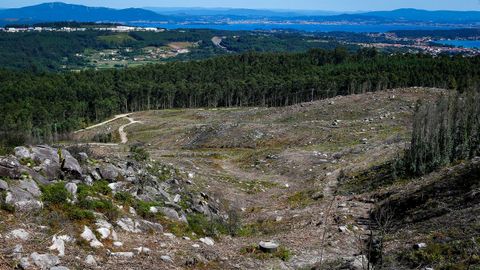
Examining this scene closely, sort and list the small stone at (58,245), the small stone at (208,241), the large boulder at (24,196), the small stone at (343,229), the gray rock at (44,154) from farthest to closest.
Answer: the small stone at (343,229)
the gray rock at (44,154)
the small stone at (208,241)
the large boulder at (24,196)
the small stone at (58,245)

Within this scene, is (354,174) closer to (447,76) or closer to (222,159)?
(222,159)

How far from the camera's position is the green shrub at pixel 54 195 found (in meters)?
15.0

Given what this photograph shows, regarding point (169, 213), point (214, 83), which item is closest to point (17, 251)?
point (169, 213)

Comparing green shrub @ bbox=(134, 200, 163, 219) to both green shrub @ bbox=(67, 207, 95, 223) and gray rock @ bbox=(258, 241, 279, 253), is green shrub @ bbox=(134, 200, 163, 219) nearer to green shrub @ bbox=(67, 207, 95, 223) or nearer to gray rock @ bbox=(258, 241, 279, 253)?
green shrub @ bbox=(67, 207, 95, 223)

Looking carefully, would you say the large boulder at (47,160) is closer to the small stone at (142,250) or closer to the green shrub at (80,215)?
the green shrub at (80,215)

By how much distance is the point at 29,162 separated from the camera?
1761cm

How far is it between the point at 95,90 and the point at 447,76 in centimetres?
7629

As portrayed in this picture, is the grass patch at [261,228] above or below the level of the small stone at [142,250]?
below

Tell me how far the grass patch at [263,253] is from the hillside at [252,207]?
43mm

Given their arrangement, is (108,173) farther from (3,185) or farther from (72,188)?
(3,185)

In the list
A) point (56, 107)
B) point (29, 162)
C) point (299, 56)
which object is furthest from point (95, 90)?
point (29, 162)

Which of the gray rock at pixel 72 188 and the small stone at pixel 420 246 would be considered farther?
the gray rock at pixel 72 188

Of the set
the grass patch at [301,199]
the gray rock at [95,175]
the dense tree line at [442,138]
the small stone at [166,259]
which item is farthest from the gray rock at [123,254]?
the dense tree line at [442,138]

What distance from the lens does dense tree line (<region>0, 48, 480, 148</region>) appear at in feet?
287
